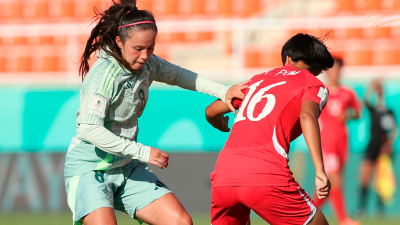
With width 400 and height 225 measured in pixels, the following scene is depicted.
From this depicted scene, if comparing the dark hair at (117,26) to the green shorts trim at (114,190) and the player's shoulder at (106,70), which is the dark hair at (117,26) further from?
the green shorts trim at (114,190)

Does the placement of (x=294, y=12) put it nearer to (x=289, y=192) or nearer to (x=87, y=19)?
(x=87, y=19)

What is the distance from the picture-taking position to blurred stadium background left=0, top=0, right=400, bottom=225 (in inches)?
291

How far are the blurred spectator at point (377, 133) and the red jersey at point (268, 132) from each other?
15.7 feet

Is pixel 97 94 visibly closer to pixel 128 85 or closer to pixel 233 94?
pixel 128 85

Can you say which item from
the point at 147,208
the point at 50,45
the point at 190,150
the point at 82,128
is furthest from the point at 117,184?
the point at 50,45

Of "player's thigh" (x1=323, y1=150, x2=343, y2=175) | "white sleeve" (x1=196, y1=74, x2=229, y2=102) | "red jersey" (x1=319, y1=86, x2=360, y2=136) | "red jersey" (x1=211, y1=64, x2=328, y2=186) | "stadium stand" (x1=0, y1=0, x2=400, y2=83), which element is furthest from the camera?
"stadium stand" (x1=0, y1=0, x2=400, y2=83)

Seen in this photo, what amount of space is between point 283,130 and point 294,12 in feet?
24.8

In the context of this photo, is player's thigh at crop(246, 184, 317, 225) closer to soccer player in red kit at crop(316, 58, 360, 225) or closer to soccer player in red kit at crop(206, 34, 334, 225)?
soccer player in red kit at crop(206, 34, 334, 225)

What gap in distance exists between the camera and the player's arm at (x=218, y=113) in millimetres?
3303

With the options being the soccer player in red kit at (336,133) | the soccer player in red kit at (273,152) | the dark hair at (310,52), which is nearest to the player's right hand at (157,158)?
the soccer player in red kit at (273,152)

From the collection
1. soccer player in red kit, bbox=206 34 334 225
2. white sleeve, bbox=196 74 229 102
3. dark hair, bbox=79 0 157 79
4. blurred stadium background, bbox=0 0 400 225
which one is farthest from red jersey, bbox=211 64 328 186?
blurred stadium background, bbox=0 0 400 225

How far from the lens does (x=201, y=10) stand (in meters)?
11.2

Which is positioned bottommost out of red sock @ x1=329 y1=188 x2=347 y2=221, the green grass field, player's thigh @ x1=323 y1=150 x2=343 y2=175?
the green grass field

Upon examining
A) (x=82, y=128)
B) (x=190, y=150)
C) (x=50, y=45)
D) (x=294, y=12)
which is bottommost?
(x=190, y=150)
